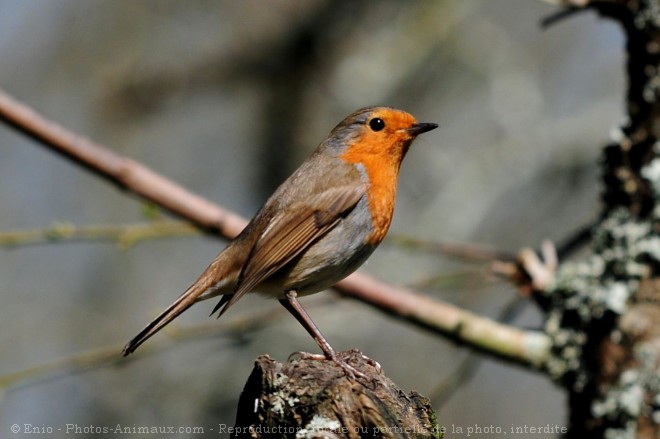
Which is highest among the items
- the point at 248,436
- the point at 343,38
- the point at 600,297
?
the point at 343,38

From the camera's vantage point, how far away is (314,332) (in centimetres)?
362

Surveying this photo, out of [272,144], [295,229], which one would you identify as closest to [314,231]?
[295,229]

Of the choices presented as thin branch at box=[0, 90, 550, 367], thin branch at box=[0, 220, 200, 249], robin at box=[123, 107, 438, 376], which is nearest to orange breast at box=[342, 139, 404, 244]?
robin at box=[123, 107, 438, 376]

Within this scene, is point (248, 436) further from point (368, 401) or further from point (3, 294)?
Answer: point (3, 294)

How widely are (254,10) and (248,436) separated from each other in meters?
7.03

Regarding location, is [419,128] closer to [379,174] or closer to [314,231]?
[379,174]

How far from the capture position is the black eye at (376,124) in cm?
439

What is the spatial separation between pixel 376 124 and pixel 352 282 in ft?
2.70

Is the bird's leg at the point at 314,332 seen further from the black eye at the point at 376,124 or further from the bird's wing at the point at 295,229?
the black eye at the point at 376,124

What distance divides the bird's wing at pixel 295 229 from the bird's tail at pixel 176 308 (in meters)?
0.10

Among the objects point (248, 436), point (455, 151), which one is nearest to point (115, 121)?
point (455, 151)

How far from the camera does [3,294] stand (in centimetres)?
909

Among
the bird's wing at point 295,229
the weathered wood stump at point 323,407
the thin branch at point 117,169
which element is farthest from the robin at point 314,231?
the weathered wood stump at point 323,407

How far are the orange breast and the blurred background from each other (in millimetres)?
3025
